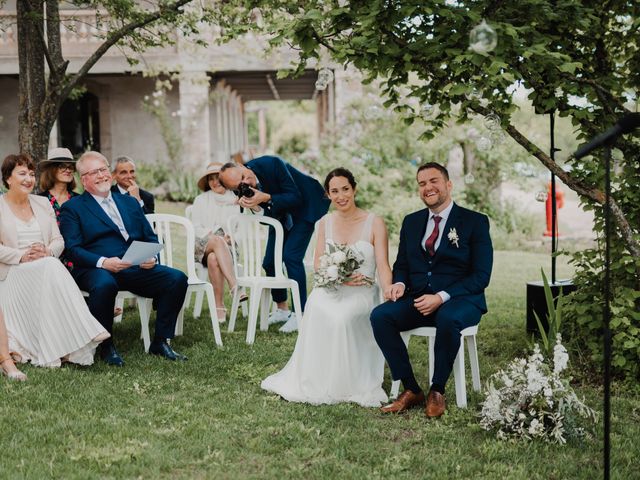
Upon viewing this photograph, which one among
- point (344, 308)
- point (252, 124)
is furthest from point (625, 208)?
point (252, 124)

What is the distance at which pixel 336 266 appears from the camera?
196 inches

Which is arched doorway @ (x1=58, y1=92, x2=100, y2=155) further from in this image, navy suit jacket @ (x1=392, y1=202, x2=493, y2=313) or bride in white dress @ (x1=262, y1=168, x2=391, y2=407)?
navy suit jacket @ (x1=392, y1=202, x2=493, y2=313)

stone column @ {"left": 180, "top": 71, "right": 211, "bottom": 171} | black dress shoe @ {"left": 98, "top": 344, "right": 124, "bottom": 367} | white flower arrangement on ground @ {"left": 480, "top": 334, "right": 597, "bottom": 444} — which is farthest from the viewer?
stone column @ {"left": 180, "top": 71, "right": 211, "bottom": 171}

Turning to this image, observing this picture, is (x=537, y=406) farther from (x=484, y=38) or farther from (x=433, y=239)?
(x=484, y=38)

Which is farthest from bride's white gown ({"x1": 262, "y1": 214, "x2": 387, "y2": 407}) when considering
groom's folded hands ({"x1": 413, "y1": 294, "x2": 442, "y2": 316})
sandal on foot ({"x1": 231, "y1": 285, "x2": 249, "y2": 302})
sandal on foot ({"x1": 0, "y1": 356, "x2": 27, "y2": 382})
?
sandal on foot ({"x1": 231, "y1": 285, "x2": 249, "y2": 302})

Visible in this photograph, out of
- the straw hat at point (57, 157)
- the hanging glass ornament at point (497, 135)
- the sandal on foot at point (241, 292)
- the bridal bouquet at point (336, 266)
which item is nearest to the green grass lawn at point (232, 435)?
the bridal bouquet at point (336, 266)

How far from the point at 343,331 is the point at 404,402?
0.62 m

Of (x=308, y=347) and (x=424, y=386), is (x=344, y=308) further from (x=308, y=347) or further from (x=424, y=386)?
(x=424, y=386)

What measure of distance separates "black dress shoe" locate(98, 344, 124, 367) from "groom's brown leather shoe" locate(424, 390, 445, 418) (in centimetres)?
232

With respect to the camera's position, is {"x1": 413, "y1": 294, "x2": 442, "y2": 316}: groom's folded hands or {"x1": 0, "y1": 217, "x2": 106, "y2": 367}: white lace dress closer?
{"x1": 413, "y1": 294, "x2": 442, "y2": 316}: groom's folded hands

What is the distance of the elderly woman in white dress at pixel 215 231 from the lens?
298 inches

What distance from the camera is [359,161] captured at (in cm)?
1609

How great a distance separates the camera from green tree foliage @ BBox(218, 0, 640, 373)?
436 centimetres

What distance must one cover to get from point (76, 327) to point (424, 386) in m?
2.43
